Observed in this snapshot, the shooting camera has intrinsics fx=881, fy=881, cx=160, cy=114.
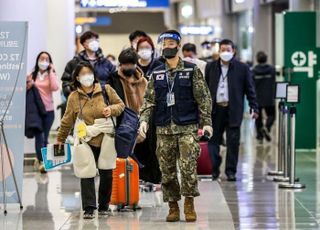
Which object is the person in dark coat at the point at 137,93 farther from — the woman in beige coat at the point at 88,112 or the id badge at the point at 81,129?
the id badge at the point at 81,129

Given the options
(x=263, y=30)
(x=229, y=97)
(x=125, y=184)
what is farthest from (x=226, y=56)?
(x=263, y=30)

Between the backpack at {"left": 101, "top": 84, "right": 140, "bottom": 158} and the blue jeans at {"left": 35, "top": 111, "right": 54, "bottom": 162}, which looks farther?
the blue jeans at {"left": 35, "top": 111, "right": 54, "bottom": 162}

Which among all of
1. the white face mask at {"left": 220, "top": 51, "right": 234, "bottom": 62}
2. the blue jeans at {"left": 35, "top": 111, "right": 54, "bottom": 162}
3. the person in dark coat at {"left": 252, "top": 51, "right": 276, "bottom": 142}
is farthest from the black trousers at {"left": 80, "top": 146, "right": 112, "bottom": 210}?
the person in dark coat at {"left": 252, "top": 51, "right": 276, "bottom": 142}

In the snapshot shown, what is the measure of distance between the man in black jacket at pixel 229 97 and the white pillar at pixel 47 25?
3517 mm

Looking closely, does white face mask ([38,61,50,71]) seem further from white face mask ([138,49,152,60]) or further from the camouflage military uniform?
the camouflage military uniform

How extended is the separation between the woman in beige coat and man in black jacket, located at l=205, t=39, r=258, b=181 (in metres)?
3.35

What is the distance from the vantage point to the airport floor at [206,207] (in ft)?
29.2

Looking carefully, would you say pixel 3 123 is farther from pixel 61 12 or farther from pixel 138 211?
pixel 61 12

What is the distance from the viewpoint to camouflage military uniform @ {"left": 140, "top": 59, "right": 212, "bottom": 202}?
881 cm

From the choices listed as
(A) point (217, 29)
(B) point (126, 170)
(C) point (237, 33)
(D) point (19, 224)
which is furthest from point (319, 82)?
(A) point (217, 29)

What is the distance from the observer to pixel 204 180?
12484 mm

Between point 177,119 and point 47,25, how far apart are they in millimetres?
8789

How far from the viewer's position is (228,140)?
12.6 metres

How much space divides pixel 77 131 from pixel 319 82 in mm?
10487
